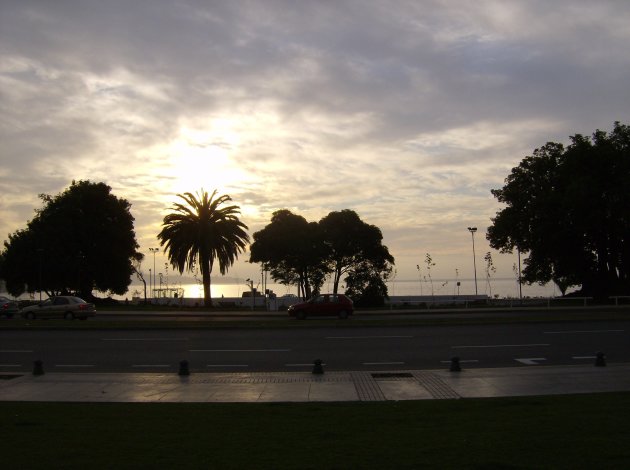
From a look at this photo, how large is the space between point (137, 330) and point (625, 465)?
2245 cm

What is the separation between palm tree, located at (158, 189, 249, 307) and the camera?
56.4 meters

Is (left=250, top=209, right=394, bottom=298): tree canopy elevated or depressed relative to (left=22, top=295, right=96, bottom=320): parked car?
elevated

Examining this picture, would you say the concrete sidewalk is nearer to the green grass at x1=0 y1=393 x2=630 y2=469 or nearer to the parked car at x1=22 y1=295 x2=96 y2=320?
the green grass at x1=0 y1=393 x2=630 y2=469

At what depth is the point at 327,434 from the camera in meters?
8.41

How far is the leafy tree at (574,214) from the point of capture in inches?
2061

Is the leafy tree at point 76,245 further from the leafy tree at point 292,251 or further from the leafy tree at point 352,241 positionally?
the leafy tree at point 352,241

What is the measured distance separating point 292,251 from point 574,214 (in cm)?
2341

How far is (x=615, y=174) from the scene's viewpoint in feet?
175

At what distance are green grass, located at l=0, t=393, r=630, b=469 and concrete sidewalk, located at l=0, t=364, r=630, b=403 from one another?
1066 millimetres

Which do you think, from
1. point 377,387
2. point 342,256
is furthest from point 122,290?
point 377,387

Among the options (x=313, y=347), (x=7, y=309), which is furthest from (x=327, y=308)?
(x=7, y=309)

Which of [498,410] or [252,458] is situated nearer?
[252,458]

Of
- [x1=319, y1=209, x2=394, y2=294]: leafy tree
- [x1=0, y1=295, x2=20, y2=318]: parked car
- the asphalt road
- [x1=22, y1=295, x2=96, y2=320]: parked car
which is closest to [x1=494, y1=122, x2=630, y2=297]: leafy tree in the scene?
[x1=319, y1=209, x2=394, y2=294]: leafy tree

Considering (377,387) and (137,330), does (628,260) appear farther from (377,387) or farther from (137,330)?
(377,387)
